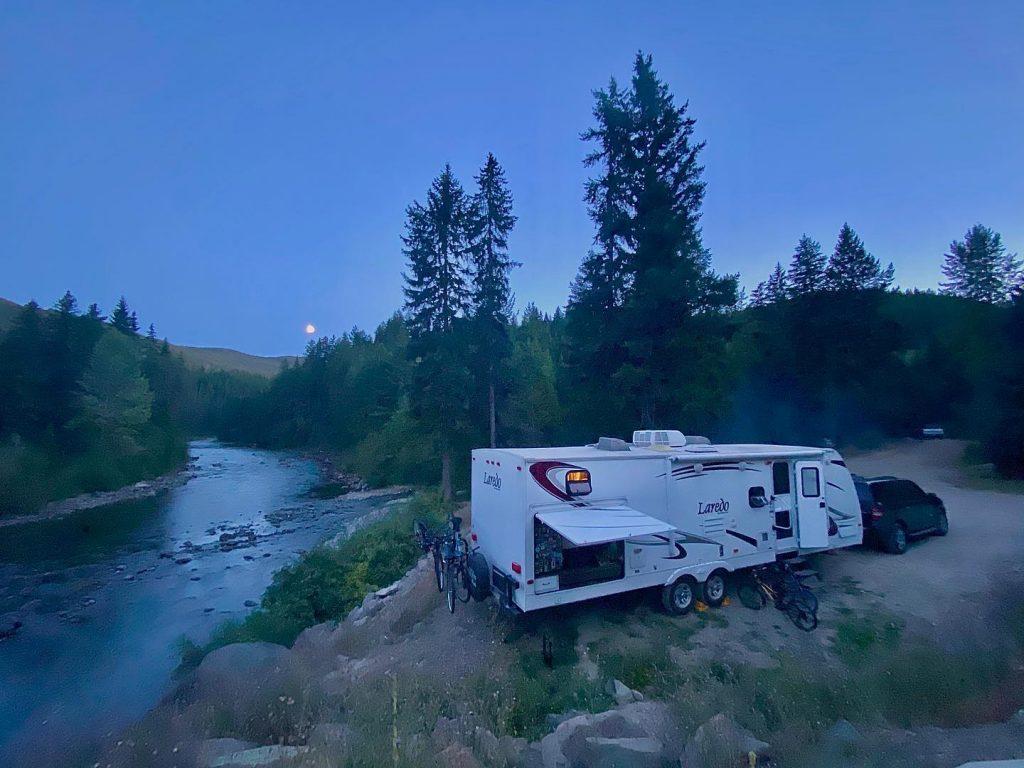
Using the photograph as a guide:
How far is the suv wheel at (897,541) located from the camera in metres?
12.0

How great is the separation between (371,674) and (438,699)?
1859mm

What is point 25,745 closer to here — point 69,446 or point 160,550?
point 160,550

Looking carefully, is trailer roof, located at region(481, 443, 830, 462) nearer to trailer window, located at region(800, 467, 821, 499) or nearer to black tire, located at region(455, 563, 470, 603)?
trailer window, located at region(800, 467, 821, 499)

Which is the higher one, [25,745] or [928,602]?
[928,602]

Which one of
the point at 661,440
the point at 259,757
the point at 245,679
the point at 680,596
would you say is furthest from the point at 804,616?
the point at 245,679

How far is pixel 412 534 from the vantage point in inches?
709

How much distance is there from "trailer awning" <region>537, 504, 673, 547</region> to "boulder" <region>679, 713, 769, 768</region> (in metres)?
2.36

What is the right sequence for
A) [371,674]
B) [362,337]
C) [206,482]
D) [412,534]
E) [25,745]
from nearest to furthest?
[371,674]
[25,745]
[412,534]
[206,482]
[362,337]

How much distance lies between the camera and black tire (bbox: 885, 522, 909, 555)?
12.0 m

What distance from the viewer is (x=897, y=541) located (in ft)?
39.8

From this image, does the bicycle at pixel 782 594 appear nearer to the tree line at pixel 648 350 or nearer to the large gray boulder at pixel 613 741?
the large gray boulder at pixel 613 741

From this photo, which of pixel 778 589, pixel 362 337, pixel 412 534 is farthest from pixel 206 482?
pixel 362 337

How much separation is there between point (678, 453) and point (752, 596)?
9.79 feet

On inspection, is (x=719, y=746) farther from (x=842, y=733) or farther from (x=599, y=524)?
(x=599, y=524)
